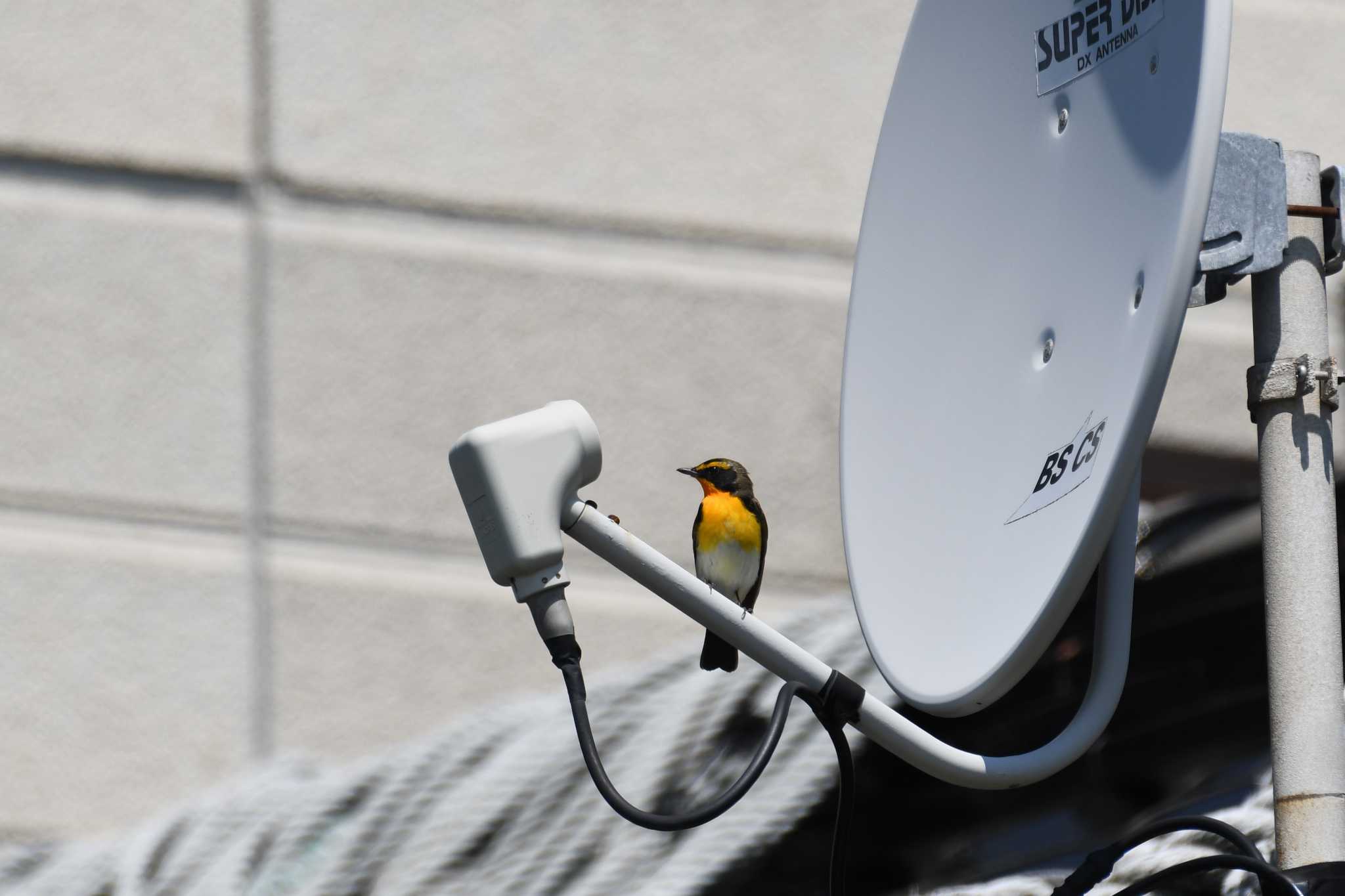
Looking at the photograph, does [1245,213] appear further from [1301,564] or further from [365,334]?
[365,334]

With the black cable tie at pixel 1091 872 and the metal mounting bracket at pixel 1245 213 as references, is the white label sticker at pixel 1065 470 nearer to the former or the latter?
the metal mounting bracket at pixel 1245 213

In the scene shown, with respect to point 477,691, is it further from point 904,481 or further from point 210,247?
point 904,481

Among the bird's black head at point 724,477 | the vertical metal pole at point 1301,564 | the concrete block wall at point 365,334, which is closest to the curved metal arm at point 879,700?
the vertical metal pole at point 1301,564

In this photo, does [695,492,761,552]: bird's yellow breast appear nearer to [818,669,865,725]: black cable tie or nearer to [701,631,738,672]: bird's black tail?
[701,631,738,672]: bird's black tail

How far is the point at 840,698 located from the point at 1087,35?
2.63 feet

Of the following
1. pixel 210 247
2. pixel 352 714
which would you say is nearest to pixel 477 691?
pixel 352 714

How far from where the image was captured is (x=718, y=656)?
261 cm

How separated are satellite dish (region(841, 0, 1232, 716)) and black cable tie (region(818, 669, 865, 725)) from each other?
9cm

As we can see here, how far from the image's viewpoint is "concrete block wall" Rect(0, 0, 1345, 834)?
3020 millimetres

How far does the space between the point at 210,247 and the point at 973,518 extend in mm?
1894

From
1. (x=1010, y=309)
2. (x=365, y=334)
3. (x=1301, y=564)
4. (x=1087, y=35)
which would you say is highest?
(x=365, y=334)

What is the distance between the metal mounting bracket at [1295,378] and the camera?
1.82 m

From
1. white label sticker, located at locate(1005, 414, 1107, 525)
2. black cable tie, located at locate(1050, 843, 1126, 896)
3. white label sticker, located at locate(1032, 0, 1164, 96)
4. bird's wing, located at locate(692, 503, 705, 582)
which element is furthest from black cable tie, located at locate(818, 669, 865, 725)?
bird's wing, located at locate(692, 503, 705, 582)

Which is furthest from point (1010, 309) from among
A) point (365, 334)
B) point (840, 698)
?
point (365, 334)
